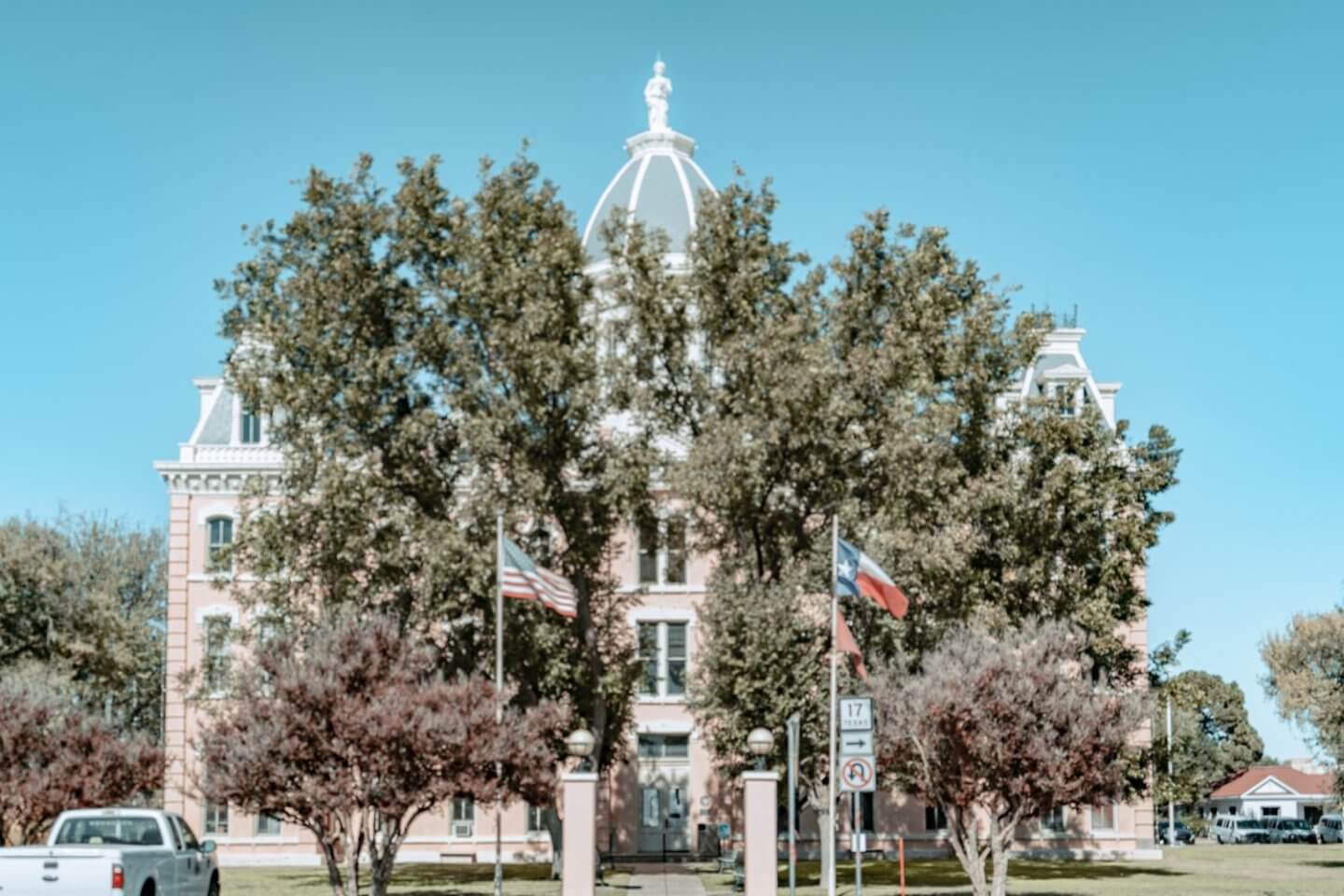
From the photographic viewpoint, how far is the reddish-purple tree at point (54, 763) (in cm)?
3884

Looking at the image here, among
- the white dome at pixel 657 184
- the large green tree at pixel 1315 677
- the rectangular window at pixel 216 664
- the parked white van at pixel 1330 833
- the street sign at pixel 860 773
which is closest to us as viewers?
the street sign at pixel 860 773

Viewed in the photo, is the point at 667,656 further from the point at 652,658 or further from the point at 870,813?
the point at 870,813

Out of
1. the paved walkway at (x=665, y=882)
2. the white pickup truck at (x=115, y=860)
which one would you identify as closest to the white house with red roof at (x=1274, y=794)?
the paved walkway at (x=665, y=882)

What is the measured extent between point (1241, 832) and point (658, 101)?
160 feet

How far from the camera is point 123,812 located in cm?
2378

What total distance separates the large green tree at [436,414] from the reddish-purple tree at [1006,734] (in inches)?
383

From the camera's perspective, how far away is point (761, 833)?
31547mm

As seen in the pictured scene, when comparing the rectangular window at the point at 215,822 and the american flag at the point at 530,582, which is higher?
the american flag at the point at 530,582

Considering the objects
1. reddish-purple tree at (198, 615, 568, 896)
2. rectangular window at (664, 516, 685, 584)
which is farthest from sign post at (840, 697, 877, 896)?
rectangular window at (664, 516, 685, 584)

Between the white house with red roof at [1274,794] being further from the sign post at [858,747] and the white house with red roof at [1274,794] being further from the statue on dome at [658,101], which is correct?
the sign post at [858,747]

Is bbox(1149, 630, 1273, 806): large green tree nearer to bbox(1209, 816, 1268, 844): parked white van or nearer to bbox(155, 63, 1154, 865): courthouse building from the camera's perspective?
bbox(1209, 816, 1268, 844): parked white van

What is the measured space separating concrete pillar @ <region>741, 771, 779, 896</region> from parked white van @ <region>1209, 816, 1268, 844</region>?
60.8m

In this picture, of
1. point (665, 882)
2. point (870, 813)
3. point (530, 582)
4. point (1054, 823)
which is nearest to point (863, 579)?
point (530, 582)

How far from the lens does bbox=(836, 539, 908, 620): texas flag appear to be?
99.7ft
